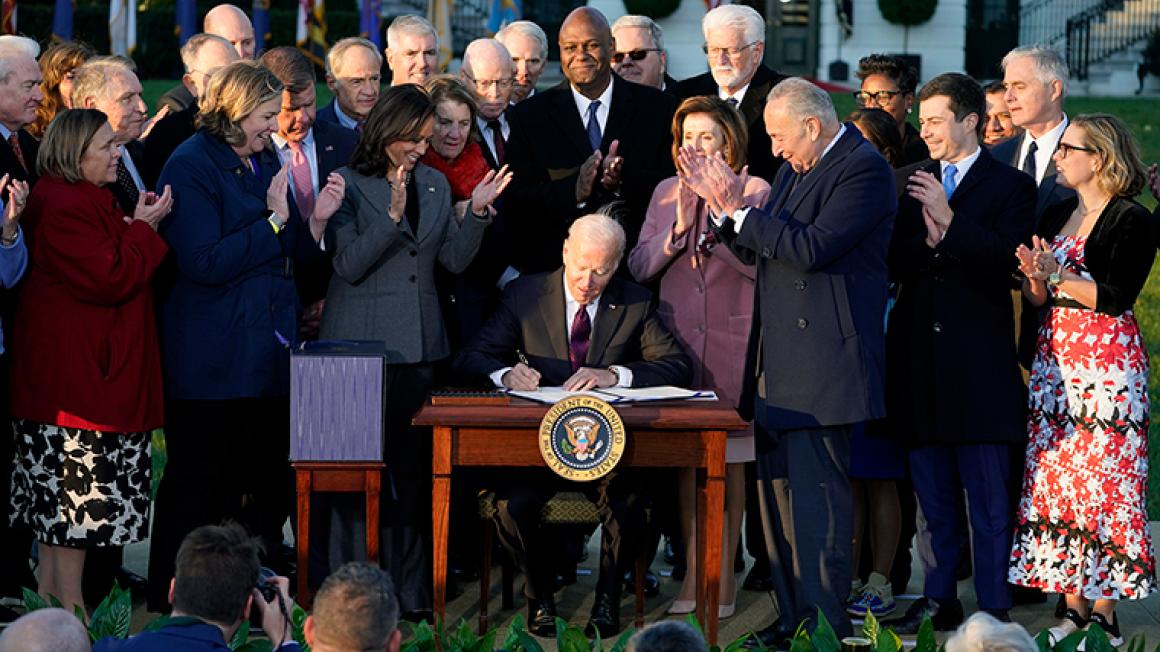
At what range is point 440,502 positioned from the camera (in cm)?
661

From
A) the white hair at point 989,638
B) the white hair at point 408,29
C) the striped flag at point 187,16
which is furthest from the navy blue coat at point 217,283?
the striped flag at point 187,16

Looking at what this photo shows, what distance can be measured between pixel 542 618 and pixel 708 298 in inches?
55.7

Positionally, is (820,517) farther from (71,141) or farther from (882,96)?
(71,141)

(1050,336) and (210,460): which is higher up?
(1050,336)

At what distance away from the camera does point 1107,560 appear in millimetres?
6996

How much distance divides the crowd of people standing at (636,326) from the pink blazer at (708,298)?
0.01m

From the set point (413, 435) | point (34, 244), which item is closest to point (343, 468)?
point (413, 435)

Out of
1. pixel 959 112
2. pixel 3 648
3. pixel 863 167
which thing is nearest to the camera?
pixel 3 648

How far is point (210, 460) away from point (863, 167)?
2.69 m

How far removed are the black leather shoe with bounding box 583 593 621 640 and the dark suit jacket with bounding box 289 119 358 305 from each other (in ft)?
5.68

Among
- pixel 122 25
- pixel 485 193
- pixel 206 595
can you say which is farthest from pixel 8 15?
pixel 206 595

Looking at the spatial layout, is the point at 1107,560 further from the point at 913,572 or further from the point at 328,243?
the point at 328,243

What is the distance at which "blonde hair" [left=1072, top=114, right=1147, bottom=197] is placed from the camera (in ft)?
22.8

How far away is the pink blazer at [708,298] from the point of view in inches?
287
